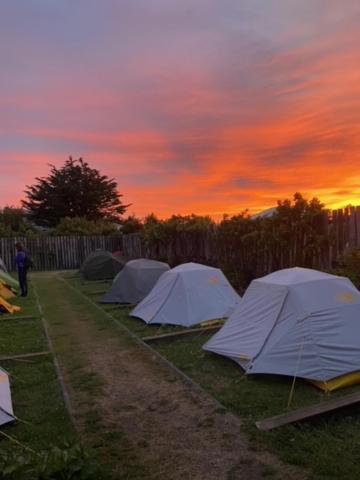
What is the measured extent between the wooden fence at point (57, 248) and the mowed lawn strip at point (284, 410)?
22315mm

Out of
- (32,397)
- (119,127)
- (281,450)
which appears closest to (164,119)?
(119,127)

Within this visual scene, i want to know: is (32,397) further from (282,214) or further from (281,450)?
(282,214)

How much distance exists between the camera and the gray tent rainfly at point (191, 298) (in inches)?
375

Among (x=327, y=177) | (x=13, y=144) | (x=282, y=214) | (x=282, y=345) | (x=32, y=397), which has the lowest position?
(x=32, y=397)

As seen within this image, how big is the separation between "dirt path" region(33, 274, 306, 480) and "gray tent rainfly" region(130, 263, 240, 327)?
1402mm

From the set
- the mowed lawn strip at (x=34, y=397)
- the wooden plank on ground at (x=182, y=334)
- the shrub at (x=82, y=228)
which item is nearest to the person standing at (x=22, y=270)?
the mowed lawn strip at (x=34, y=397)

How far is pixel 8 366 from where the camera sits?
710 centimetres

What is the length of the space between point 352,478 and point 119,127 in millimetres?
14067

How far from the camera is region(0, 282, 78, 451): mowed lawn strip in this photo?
4.54 meters

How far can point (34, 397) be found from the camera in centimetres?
573

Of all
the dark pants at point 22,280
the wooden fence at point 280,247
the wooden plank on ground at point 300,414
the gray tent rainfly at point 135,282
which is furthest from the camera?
the dark pants at point 22,280

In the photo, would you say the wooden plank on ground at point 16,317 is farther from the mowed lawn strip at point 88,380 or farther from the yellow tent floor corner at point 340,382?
the yellow tent floor corner at point 340,382

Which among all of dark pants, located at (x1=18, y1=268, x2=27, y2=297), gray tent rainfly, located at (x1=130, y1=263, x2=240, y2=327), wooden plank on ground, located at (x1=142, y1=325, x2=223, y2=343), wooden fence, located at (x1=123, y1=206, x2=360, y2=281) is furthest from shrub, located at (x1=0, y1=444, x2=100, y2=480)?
dark pants, located at (x1=18, y1=268, x2=27, y2=297)

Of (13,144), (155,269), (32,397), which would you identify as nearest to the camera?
(32,397)
